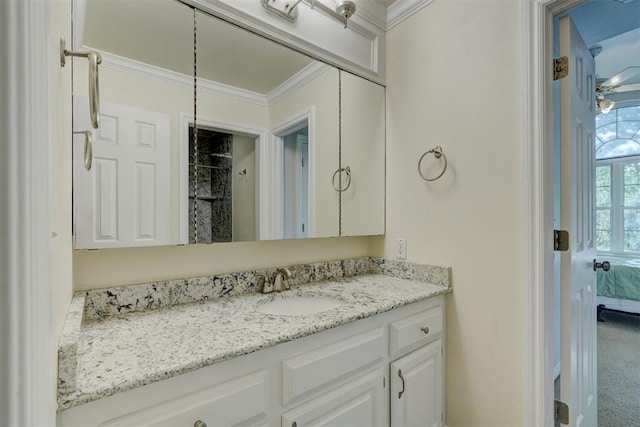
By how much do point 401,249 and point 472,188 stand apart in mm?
528

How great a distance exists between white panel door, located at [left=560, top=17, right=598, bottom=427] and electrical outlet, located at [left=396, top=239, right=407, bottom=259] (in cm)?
72

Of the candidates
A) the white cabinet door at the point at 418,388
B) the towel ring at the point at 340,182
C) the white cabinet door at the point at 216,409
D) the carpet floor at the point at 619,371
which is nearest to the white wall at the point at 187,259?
the towel ring at the point at 340,182

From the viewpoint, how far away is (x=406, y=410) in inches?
53.2

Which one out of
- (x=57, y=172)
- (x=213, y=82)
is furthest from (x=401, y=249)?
(x=57, y=172)

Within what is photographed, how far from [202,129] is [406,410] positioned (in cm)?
149

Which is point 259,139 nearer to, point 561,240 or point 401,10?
point 401,10

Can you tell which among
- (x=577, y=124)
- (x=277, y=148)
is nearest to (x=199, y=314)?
(x=277, y=148)

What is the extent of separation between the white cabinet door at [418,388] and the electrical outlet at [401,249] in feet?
1.59

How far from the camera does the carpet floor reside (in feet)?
5.92

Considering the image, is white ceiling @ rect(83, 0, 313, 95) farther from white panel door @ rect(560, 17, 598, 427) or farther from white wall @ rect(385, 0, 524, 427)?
white panel door @ rect(560, 17, 598, 427)

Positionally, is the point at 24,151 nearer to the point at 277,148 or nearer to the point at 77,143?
the point at 77,143

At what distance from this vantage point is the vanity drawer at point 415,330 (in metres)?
1.31

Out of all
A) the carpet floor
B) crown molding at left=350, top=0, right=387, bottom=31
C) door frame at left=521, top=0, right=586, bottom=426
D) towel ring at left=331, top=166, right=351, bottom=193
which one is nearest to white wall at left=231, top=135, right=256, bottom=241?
towel ring at left=331, top=166, right=351, bottom=193

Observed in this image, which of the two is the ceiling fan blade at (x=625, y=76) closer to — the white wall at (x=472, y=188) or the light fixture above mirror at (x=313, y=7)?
the white wall at (x=472, y=188)
